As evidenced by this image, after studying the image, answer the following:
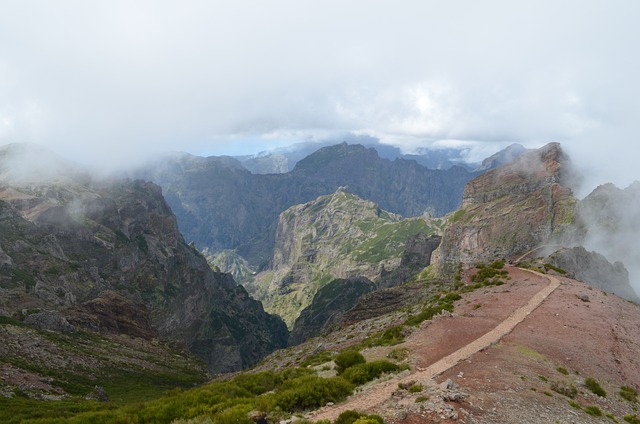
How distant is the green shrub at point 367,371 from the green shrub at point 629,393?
18615 millimetres

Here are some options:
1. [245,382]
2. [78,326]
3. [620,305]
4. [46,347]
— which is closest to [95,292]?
[78,326]

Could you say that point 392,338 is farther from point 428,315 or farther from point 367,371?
point 367,371

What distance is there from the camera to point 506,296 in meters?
59.4

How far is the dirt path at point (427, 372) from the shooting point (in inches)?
1034

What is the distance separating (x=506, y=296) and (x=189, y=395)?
147 feet

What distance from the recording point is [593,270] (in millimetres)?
134125

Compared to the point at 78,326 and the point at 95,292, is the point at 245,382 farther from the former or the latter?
the point at 95,292

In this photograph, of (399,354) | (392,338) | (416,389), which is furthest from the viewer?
(392,338)

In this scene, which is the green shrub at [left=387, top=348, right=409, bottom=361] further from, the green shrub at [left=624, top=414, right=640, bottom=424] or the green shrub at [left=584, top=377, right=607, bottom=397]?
the green shrub at [left=624, top=414, right=640, bottom=424]

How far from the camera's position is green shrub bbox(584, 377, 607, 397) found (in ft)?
108

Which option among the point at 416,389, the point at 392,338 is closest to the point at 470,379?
the point at 416,389

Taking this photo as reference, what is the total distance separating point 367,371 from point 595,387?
Result: 18.3m

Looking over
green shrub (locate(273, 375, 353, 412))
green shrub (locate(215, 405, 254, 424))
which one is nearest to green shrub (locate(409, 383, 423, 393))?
green shrub (locate(273, 375, 353, 412))

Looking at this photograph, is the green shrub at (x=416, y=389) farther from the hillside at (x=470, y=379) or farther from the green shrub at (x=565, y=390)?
the green shrub at (x=565, y=390)
